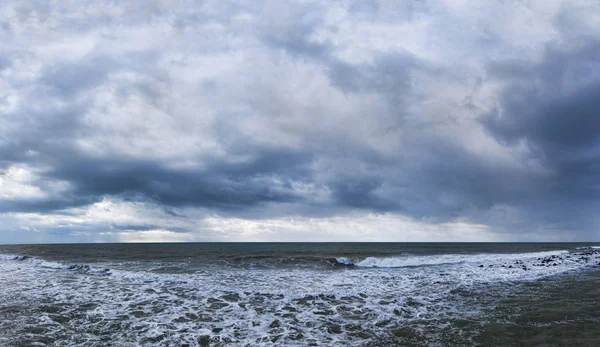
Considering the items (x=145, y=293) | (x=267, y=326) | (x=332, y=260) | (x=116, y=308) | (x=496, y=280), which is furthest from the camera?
(x=332, y=260)

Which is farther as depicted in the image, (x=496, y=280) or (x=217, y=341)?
(x=496, y=280)

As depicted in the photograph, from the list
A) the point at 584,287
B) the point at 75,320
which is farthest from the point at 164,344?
the point at 584,287

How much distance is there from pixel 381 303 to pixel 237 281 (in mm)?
11631

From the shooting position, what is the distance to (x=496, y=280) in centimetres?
2469

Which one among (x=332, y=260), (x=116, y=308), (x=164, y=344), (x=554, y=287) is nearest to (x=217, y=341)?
(x=164, y=344)

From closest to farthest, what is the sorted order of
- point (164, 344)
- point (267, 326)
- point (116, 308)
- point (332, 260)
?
point (164, 344) → point (267, 326) → point (116, 308) → point (332, 260)

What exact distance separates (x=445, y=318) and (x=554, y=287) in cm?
1180

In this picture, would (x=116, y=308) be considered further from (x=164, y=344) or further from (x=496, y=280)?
(x=496, y=280)

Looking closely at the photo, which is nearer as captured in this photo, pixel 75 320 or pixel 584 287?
pixel 75 320

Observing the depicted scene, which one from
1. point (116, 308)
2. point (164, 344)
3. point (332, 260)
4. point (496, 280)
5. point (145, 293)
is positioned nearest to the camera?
point (164, 344)

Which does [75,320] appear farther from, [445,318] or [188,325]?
[445,318]

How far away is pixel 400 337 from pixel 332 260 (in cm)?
3285

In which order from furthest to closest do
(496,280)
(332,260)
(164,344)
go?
(332,260) → (496,280) → (164,344)

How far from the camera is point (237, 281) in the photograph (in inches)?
973
